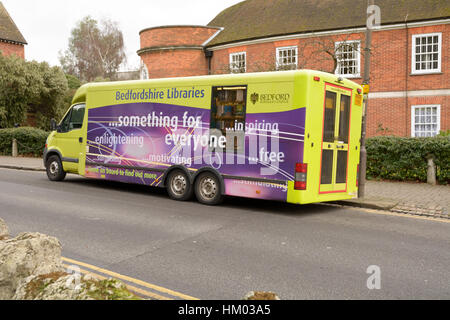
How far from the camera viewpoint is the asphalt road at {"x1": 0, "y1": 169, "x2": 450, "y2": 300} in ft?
15.6

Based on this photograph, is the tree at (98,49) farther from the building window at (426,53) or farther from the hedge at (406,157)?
the hedge at (406,157)

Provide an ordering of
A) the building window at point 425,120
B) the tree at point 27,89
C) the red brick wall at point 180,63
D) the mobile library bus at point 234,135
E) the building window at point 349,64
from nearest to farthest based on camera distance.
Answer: the mobile library bus at point 234,135 → the building window at point 425,120 → the building window at point 349,64 → the tree at point 27,89 → the red brick wall at point 180,63

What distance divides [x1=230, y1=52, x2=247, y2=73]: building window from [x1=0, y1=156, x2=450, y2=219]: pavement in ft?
42.0

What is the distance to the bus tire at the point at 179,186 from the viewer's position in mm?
10164

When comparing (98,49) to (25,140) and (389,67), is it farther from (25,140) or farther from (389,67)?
(389,67)

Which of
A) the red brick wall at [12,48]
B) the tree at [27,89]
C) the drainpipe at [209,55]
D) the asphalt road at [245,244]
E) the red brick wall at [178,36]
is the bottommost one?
the asphalt road at [245,244]

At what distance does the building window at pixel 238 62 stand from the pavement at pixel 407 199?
12804 mm

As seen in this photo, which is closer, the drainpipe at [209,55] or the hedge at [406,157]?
the hedge at [406,157]

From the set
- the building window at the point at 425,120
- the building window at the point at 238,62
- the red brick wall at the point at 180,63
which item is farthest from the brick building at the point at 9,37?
the building window at the point at 425,120

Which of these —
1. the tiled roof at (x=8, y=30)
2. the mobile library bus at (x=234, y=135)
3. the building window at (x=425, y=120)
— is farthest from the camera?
the tiled roof at (x=8, y=30)

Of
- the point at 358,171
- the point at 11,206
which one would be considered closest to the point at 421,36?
the point at 358,171

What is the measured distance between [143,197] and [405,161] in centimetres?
811

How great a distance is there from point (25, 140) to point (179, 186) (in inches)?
659

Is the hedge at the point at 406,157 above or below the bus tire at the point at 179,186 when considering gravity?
above
